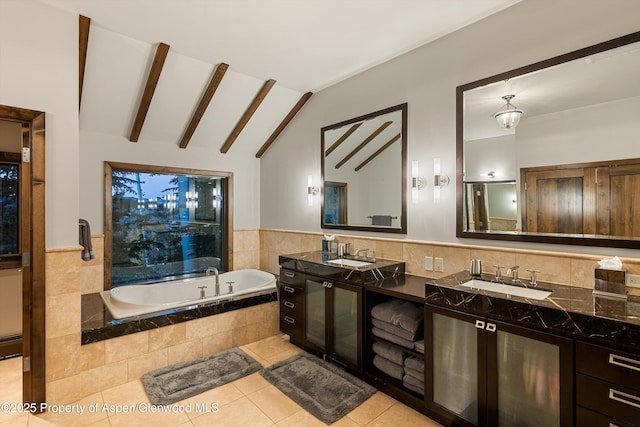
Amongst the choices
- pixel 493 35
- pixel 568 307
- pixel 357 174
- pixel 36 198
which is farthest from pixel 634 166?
pixel 36 198

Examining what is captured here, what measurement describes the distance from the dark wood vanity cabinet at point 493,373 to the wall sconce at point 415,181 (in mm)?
1129

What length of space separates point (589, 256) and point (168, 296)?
14.0 ft

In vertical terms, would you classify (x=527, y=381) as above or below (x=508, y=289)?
below

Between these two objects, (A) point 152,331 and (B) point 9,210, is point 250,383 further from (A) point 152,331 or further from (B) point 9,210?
(B) point 9,210

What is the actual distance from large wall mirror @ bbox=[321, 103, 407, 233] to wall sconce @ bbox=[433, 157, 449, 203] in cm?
30

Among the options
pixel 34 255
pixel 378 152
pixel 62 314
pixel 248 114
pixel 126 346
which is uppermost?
pixel 248 114

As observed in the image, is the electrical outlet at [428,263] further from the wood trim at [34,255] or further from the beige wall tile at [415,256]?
the wood trim at [34,255]

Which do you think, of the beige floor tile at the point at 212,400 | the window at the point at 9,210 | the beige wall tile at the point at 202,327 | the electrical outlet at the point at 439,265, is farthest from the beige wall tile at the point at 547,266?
the window at the point at 9,210

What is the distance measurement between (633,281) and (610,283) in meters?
0.15

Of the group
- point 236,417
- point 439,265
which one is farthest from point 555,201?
point 236,417

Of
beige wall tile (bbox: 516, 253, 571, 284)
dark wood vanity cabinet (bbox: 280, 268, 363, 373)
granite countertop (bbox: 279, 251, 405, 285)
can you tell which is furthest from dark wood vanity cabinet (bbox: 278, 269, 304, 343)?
beige wall tile (bbox: 516, 253, 571, 284)

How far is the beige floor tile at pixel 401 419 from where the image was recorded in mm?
2248

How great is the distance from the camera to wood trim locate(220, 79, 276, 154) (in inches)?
148

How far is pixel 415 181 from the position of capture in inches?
115
